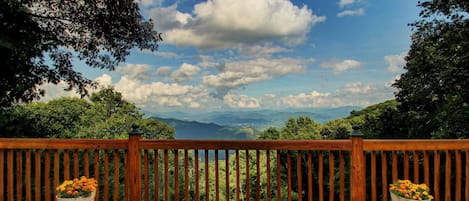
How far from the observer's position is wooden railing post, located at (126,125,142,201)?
3039 mm

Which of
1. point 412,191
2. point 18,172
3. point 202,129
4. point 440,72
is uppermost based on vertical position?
point 440,72

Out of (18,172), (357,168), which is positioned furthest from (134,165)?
(357,168)

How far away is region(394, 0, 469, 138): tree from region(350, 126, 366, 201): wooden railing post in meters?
3.54

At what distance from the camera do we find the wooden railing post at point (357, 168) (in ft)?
9.57

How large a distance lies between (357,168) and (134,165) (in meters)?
2.19

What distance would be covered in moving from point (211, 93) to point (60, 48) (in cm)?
708

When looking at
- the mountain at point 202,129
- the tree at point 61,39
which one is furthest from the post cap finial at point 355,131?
the mountain at point 202,129

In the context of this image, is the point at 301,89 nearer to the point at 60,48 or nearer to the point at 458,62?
the point at 458,62

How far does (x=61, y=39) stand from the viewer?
18.8 feet

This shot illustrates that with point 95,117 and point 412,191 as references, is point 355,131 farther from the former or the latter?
point 95,117

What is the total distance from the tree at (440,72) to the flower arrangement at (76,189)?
579 cm

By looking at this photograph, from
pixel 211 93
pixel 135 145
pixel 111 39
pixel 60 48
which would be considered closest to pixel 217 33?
pixel 211 93

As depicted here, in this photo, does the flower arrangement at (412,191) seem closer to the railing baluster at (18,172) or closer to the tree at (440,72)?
the tree at (440,72)

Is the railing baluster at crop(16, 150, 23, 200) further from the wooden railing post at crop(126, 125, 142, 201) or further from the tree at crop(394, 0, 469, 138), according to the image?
the tree at crop(394, 0, 469, 138)
